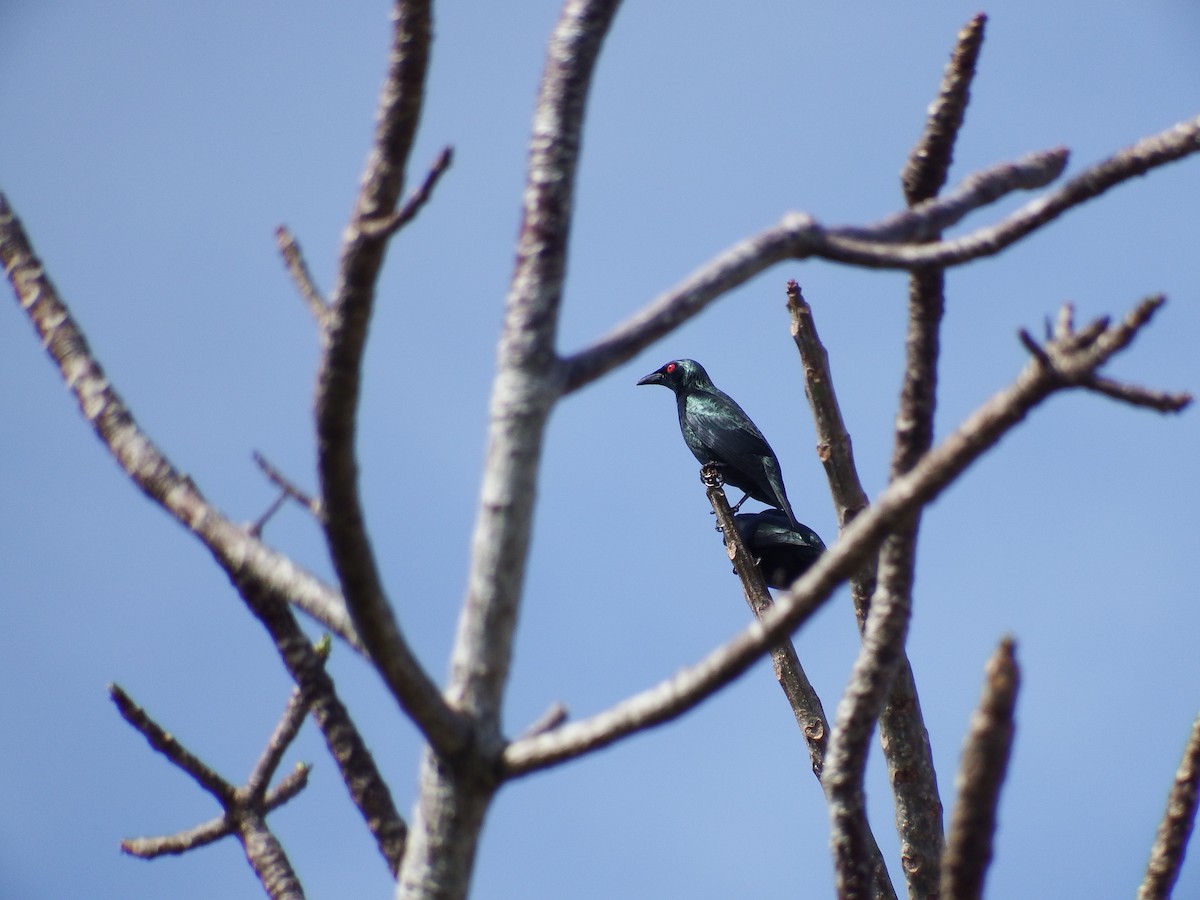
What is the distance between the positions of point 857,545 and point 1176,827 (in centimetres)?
185

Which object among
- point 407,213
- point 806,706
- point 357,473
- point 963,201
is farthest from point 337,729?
point 806,706

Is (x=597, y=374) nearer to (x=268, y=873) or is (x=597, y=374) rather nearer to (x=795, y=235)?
(x=795, y=235)

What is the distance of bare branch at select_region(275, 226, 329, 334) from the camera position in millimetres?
2549

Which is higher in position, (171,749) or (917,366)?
(917,366)

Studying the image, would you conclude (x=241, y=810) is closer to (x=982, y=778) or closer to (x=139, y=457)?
(x=139, y=457)

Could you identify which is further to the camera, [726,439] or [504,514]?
Answer: [726,439]

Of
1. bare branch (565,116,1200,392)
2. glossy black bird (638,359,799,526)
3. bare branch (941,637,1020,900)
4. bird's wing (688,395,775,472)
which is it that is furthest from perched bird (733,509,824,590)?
bare branch (941,637,1020,900)

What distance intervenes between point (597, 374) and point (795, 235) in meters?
0.48

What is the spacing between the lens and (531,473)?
234 centimetres

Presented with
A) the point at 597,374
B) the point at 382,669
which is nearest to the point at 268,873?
the point at 382,669

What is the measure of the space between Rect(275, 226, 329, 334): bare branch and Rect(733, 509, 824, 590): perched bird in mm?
6659

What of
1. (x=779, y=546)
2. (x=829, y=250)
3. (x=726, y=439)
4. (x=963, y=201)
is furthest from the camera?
(x=726, y=439)

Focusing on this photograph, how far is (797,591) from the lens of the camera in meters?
2.20

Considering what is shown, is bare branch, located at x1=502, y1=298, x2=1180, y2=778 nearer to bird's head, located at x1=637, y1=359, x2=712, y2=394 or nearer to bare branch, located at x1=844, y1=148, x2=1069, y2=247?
bare branch, located at x1=844, y1=148, x2=1069, y2=247
